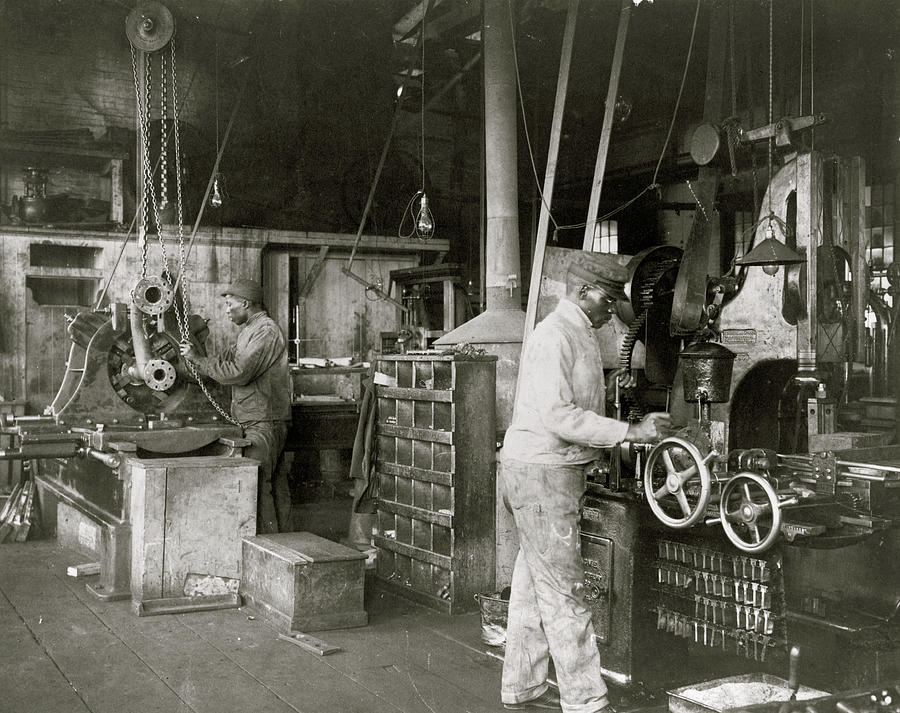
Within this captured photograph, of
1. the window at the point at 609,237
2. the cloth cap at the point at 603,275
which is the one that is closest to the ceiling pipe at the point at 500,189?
the cloth cap at the point at 603,275

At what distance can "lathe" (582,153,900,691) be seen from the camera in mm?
3338

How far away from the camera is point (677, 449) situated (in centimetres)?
346

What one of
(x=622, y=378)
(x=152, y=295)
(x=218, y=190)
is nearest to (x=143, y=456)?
(x=152, y=295)

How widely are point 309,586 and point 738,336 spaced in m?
→ 2.85

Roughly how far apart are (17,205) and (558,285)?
5305 mm

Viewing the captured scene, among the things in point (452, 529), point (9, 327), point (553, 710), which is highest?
point (9, 327)

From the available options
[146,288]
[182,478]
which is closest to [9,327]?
[146,288]

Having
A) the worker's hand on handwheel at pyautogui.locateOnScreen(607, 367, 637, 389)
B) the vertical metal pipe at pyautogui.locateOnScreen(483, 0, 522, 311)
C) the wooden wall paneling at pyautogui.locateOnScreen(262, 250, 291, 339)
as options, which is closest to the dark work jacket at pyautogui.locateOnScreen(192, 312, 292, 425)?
the vertical metal pipe at pyautogui.locateOnScreen(483, 0, 522, 311)

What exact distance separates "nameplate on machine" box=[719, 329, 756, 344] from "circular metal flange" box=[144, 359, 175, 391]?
3.33 m

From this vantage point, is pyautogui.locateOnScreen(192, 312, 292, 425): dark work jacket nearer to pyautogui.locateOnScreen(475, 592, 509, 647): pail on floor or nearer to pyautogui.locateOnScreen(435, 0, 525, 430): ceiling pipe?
pyautogui.locateOnScreen(435, 0, 525, 430): ceiling pipe

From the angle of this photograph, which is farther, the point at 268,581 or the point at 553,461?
the point at 268,581

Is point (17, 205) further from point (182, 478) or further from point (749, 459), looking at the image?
point (749, 459)

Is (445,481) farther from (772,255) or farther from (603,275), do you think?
(772,255)

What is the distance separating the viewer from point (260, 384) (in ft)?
19.2
